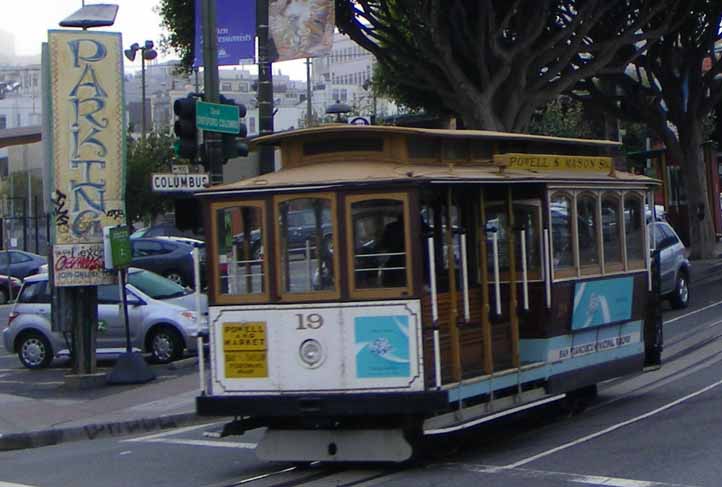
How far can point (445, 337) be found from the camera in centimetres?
1077

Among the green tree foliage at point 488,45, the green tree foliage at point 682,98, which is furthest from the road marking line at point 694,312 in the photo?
the green tree foliage at point 682,98

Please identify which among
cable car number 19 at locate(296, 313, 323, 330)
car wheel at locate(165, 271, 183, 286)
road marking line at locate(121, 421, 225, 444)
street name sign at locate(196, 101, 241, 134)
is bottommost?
road marking line at locate(121, 421, 225, 444)

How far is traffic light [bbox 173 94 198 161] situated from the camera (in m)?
15.2

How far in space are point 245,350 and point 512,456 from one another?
8.32ft

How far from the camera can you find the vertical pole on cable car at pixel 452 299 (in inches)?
422

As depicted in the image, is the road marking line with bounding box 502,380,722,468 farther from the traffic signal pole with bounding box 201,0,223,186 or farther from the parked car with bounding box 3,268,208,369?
the parked car with bounding box 3,268,208,369

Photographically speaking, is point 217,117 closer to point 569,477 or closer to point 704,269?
point 569,477

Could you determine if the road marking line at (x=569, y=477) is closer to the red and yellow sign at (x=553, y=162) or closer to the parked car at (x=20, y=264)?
the red and yellow sign at (x=553, y=162)

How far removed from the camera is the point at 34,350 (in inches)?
834

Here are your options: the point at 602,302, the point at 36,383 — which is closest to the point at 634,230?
the point at 602,302

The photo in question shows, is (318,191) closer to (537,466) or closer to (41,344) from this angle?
(537,466)

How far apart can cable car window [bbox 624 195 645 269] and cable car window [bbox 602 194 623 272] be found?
0.21 meters

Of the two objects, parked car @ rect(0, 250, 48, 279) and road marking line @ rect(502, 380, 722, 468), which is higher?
parked car @ rect(0, 250, 48, 279)

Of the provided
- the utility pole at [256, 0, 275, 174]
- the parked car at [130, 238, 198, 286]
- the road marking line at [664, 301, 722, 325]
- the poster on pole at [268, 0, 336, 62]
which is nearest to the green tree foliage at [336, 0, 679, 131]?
the road marking line at [664, 301, 722, 325]
